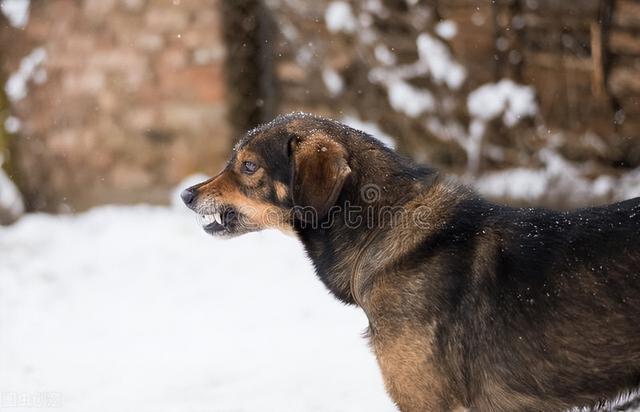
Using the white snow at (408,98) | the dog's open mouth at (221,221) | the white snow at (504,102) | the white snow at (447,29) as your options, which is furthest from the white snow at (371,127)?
the dog's open mouth at (221,221)

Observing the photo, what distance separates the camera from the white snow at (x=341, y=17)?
823cm

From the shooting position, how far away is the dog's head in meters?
3.85

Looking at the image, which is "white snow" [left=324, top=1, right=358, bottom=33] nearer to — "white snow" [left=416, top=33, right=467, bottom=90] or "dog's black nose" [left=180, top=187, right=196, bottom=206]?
"white snow" [left=416, top=33, right=467, bottom=90]

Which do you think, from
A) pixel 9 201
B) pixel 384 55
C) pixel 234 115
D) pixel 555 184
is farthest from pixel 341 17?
pixel 9 201

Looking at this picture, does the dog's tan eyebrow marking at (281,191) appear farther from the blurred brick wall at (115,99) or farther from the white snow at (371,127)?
the blurred brick wall at (115,99)

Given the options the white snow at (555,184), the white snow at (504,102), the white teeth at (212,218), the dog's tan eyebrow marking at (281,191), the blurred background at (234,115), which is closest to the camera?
the dog's tan eyebrow marking at (281,191)

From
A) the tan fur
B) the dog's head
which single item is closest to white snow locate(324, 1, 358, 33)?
the dog's head

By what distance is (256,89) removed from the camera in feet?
28.2

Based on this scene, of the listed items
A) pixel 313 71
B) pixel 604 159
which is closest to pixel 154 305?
pixel 313 71

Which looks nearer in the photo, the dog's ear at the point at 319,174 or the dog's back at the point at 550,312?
the dog's back at the point at 550,312

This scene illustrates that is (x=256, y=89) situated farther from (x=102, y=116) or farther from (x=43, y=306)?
(x=43, y=306)

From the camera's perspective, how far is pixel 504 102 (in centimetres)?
789

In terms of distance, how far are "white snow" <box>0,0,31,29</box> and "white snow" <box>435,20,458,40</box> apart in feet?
13.8

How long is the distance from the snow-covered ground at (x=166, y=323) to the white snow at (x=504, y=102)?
7.56 ft
